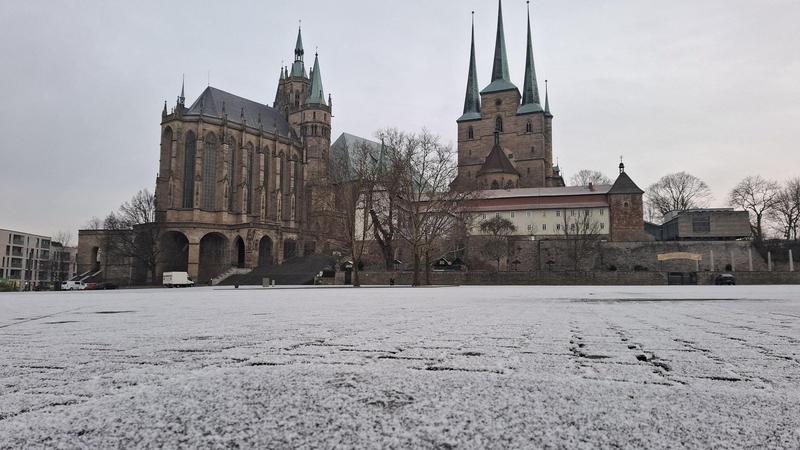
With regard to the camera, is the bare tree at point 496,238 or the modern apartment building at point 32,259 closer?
the bare tree at point 496,238

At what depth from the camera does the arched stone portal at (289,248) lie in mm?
60966

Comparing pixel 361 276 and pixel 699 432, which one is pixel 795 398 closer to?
pixel 699 432

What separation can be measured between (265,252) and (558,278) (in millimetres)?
33144

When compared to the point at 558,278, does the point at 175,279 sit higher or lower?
lower

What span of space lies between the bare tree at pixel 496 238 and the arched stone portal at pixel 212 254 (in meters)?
28.8

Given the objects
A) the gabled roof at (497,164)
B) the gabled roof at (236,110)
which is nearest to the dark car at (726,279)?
the gabled roof at (497,164)

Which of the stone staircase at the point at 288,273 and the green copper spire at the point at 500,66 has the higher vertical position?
the green copper spire at the point at 500,66

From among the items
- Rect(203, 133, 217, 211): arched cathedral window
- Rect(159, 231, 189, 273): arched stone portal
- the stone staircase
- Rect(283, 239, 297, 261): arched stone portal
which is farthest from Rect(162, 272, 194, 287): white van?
Rect(283, 239, 297, 261): arched stone portal

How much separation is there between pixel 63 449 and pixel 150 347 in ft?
6.62

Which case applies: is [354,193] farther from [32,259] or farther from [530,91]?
[32,259]

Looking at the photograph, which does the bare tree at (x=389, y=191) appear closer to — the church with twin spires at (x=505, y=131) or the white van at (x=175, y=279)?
the white van at (x=175, y=279)

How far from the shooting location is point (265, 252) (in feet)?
193

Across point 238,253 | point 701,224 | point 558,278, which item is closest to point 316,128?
point 238,253

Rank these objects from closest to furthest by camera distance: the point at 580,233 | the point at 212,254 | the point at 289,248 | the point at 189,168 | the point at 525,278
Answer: the point at 525,278
the point at 189,168
the point at 212,254
the point at 580,233
the point at 289,248
